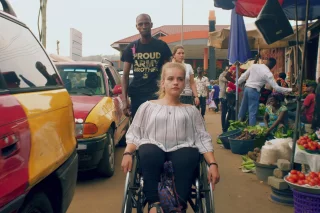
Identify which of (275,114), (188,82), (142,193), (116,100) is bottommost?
(142,193)

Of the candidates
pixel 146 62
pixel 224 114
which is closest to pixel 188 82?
pixel 146 62

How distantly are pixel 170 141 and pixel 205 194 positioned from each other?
50 cm

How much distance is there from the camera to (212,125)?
39.1ft

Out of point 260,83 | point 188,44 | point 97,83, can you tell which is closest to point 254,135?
point 260,83

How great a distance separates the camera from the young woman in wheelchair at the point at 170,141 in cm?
289

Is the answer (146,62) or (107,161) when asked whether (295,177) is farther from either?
(107,161)

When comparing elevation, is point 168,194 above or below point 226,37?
below

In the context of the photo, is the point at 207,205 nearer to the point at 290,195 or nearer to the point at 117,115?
the point at 290,195

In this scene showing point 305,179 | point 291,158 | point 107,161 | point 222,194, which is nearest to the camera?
point 305,179

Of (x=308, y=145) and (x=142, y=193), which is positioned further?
(x=308, y=145)

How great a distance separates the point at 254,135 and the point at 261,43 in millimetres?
4241

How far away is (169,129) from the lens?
10.3 feet

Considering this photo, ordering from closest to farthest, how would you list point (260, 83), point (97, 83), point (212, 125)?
point (97, 83) < point (260, 83) < point (212, 125)

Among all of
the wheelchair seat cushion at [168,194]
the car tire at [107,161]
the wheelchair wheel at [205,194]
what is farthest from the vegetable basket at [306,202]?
the car tire at [107,161]
